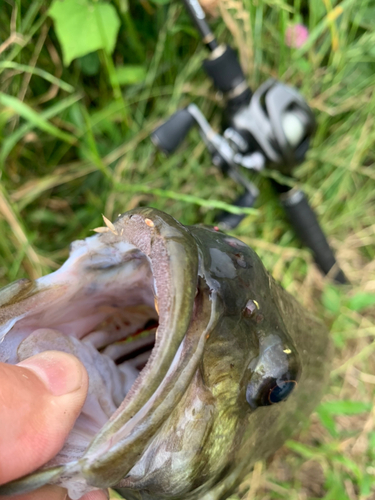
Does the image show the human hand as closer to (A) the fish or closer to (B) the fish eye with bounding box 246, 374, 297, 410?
(A) the fish

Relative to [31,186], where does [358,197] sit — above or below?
below

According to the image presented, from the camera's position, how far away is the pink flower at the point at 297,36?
2100 mm

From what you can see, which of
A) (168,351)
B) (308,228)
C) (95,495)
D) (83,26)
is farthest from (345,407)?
(83,26)

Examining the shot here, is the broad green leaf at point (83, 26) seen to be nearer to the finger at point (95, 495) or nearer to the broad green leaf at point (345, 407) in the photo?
the finger at point (95, 495)

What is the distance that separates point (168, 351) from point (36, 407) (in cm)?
31

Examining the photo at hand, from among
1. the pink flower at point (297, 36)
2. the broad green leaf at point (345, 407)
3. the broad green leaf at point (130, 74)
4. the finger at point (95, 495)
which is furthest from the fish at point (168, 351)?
the pink flower at point (297, 36)

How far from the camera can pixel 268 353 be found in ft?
3.01

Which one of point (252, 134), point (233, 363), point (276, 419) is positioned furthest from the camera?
point (252, 134)

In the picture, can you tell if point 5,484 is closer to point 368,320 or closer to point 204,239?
point 204,239

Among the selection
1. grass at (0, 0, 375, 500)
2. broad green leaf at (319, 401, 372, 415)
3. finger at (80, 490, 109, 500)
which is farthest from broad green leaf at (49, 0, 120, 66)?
broad green leaf at (319, 401, 372, 415)

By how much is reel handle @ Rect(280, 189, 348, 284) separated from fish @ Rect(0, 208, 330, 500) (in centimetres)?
115

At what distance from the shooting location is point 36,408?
0.79 meters

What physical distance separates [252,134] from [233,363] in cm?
134

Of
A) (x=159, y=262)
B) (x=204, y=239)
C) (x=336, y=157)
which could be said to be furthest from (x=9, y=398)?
(x=336, y=157)
